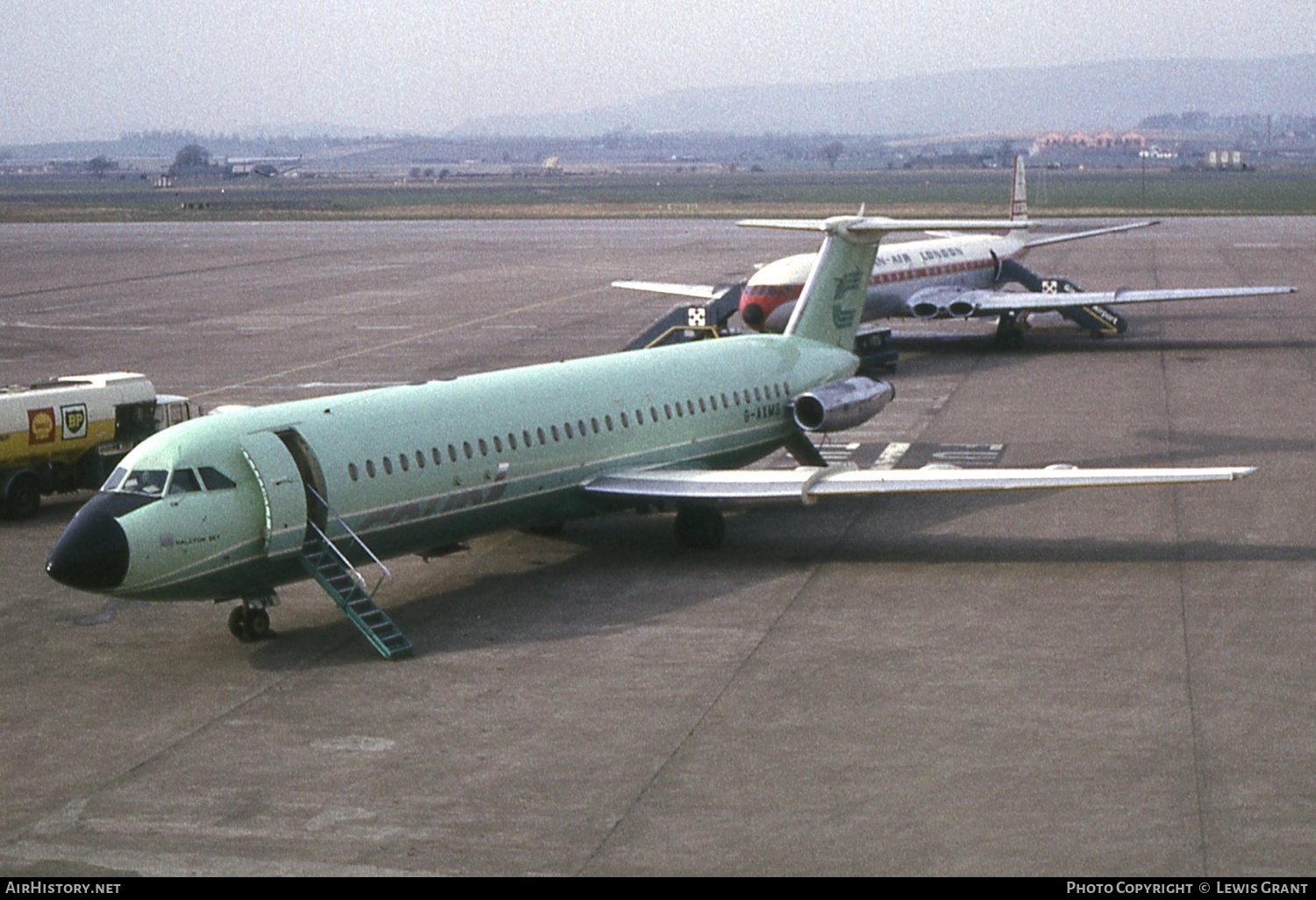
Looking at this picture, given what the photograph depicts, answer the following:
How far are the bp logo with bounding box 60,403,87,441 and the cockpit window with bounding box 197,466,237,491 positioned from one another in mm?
11087

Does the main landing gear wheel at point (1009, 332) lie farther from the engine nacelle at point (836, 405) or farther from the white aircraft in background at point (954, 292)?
the engine nacelle at point (836, 405)

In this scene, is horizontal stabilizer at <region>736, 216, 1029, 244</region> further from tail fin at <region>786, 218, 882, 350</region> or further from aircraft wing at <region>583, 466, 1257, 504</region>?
aircraft wing at <region>583, 466, 1257, 504</region>


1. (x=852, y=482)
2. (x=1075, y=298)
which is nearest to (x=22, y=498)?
(x=852, y=482)

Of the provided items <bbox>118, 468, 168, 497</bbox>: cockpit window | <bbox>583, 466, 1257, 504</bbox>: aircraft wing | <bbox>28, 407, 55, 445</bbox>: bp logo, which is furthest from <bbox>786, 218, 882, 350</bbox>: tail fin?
<bbox>118, 468, 168, 497</bbox>: cockpit window

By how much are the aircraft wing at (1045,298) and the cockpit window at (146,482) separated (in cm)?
3501

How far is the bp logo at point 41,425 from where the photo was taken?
31.2 m

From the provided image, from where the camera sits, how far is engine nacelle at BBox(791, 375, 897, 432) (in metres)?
30.9

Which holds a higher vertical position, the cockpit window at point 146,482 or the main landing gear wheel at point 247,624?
the cockpit window at point 146,482

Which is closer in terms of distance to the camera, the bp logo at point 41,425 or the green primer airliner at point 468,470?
the green primer airliner at point 468,470

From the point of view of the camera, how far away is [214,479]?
22094 mm

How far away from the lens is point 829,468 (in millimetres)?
26969

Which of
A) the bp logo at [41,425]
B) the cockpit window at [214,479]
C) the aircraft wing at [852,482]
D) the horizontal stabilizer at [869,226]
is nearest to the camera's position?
the cockpit window at [214,479]

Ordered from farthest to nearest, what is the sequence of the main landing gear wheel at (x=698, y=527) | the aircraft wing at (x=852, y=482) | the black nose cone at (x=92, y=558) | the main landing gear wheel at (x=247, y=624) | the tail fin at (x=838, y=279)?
the tail fin at (x=838, y=279) → the main landing gear wheel at (x=698, y=527) → the aircraft wing at (x=852, y=482) → the main landing gear wheel at (x=247, y=624) → the black nose cone at (x=92, y=558)

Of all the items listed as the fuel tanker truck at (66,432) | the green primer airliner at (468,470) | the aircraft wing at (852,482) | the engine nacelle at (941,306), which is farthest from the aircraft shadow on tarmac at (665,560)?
the engine nacelle at (941,306)
